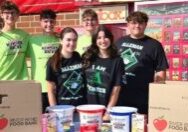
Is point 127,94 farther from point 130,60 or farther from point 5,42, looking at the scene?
point 5,42

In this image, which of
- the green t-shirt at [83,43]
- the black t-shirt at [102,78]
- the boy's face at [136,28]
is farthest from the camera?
the green t-shirt at [83,43]

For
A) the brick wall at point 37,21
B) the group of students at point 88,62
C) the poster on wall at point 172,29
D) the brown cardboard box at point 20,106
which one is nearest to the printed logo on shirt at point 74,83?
the group of students at point 88,62

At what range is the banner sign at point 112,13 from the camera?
5512 mm

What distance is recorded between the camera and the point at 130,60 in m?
4.18

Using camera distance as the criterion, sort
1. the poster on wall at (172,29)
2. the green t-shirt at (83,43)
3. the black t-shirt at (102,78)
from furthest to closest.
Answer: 1. the poster on wall at (172,29)
2. the green t-shirt at (83,43)
3. the black t-shirt at (102,78)

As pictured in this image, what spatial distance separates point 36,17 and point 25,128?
3780mm

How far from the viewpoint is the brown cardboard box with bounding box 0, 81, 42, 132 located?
103 inches

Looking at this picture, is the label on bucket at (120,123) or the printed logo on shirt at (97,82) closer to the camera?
the label on bucket at (120,123)

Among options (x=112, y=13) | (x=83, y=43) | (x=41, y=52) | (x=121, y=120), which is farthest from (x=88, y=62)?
(x=112, y=13)

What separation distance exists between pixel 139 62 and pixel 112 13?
5.35ft

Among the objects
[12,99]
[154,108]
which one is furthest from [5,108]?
[154,108]

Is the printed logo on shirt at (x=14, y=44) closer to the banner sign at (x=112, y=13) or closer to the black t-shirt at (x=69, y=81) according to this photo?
the black t-shirt at (x=69, y=81)

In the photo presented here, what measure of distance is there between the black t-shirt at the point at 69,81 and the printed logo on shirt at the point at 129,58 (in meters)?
0.62

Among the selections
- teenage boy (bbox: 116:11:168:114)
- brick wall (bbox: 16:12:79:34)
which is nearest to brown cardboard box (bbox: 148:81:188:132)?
teenage boy (bbox: 116:11:168:114)
